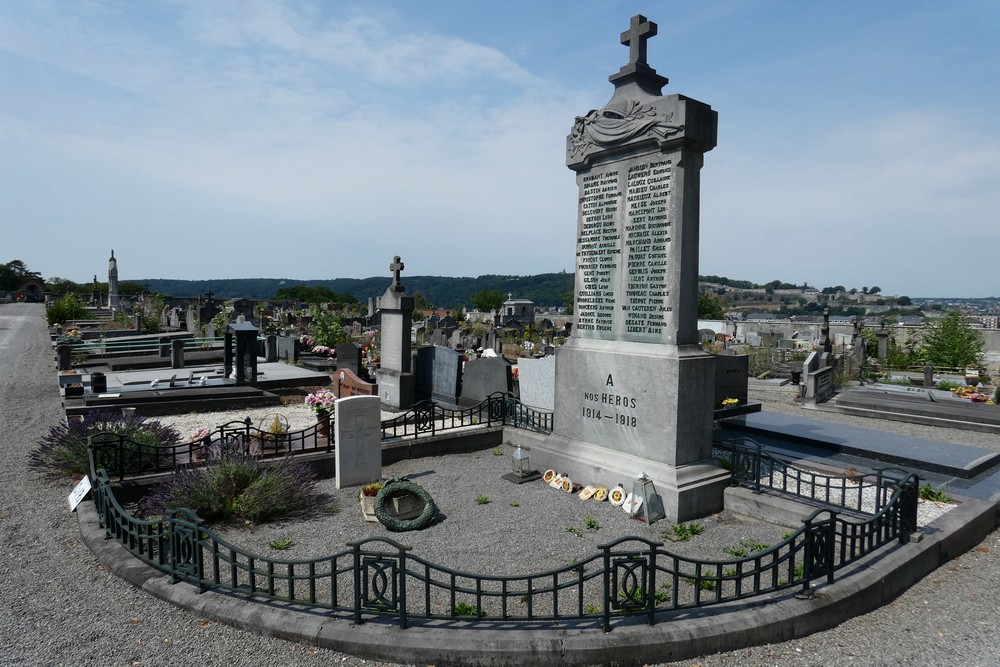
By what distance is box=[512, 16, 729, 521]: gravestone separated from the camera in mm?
7016

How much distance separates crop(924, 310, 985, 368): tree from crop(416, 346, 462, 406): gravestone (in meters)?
21.2

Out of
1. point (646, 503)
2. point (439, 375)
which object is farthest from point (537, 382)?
point (646, 503)

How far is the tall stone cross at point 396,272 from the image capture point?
48.9 ft

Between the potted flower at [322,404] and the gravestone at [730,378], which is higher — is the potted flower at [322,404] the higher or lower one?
the lower one

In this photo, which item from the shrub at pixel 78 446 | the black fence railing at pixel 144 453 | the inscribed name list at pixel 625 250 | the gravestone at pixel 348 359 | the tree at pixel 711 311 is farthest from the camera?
the tree at pixel 711 311

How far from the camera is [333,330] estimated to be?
2512 centimetres

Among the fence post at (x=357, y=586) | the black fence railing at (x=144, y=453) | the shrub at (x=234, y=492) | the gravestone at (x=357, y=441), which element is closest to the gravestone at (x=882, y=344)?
the gravestone at (x=357, y=441)

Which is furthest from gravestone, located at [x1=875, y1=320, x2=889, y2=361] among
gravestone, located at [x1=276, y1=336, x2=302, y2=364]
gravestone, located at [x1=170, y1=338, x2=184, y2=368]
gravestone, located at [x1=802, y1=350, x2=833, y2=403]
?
gravestone, located at [x1=170, y1=338, x2=184, y2=368]

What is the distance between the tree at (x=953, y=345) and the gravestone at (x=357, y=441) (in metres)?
24.6

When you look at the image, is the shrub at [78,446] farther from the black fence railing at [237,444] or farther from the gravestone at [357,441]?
the gravestone at [357,441]

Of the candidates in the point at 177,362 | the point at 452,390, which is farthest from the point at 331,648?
the point at 177,362

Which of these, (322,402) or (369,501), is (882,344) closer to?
(322,402)

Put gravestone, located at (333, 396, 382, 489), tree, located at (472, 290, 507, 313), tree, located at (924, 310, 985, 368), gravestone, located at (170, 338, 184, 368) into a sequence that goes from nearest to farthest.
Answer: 1. gravestone, located at (333, 396, 382, 489)
2. gravestone, located at (170, 338, 184, 368)
3. tree, located at (924, 310, 985, 368)
4. tree, located at (472, 290, 507, 313)

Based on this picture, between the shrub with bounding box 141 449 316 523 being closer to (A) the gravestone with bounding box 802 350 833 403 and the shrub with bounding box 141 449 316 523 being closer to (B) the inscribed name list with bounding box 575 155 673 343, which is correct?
(B) the inscribed name list with bounding box 575 155 673 343
